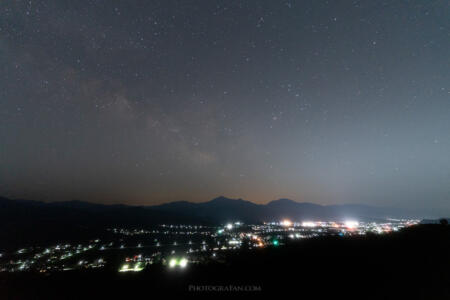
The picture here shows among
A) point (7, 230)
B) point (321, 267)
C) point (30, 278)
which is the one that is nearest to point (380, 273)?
point (321, 267)

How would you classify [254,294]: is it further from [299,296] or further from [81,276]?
[81,276]

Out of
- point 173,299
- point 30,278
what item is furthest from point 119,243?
point 173,299

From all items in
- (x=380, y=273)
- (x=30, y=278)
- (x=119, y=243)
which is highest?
(x=380, y=273)

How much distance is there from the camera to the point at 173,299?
8195mm

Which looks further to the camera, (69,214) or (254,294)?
(69,214)

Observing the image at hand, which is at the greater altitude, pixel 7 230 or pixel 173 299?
pixel 173 299

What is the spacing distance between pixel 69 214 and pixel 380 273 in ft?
617

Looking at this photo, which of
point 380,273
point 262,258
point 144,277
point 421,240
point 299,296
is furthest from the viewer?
point 421,240

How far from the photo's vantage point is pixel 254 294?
829cm

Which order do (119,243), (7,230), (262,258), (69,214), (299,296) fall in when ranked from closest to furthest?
(299,296), (262,258), (119,243), (7,230), (69,214)

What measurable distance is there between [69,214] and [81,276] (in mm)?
178490

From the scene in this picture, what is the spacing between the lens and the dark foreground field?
804 centimetres

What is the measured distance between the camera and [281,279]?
30.3 ft

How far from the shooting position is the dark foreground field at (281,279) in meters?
8.04
